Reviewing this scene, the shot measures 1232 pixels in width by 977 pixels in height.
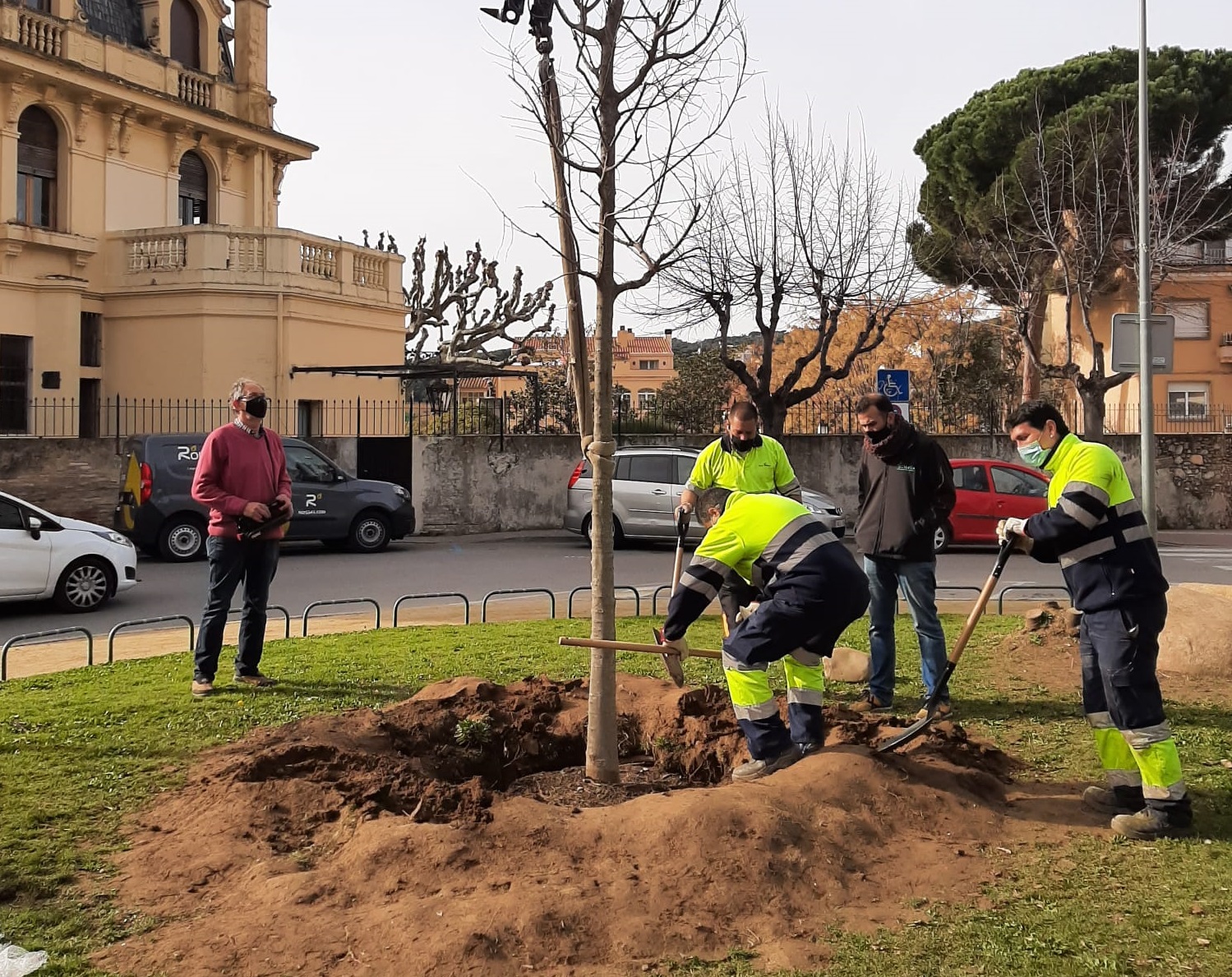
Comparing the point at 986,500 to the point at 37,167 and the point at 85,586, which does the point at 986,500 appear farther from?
the point at 37,167

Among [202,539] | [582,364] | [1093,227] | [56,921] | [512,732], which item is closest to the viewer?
[56,921]

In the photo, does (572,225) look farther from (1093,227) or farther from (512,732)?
(1093,227)

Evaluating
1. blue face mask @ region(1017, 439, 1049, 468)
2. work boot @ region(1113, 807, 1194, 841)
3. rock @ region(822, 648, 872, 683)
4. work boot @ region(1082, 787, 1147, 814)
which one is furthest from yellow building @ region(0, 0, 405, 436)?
work boot @ region(1113, 807, 1194, 841)

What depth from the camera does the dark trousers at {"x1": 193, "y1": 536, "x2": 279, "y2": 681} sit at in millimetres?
7363

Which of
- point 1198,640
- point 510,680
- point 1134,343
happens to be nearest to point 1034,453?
point 1198,640

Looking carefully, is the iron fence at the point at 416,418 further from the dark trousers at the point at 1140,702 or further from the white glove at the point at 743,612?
the dark trousers at the point at 1140,702

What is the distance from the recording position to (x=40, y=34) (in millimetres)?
24406

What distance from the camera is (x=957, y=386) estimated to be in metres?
40.1

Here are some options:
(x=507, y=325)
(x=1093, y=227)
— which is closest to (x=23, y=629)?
(x=1093, y=227)

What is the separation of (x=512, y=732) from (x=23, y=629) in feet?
22.9

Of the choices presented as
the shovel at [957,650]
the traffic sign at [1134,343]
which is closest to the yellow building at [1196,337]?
the traffic sign at [1134,343]

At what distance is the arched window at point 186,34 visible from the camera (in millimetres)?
28672

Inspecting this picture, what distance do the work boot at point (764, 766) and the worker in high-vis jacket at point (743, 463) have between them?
A: 2209 millimetres

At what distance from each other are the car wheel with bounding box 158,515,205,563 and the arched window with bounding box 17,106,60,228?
11.5m
